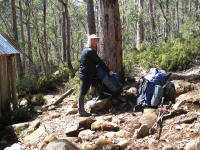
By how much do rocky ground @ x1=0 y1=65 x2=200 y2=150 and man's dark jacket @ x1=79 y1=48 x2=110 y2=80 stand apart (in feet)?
3.41

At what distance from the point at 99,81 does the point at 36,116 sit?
2463 mm

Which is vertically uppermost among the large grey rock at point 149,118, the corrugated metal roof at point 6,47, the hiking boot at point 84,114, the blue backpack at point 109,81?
the corrugated metal roof at point 6,47

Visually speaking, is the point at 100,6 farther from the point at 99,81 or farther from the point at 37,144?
the point at 37,144

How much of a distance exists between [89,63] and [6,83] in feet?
9.82

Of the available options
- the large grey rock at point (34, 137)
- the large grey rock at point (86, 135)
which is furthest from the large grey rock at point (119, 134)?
the large grey rock at point (34, 137)

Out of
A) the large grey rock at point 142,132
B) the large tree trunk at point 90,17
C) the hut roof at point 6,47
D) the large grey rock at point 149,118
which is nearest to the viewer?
the large grey rock at point 142,132

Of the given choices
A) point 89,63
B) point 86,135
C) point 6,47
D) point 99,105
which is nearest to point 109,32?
point 89,63

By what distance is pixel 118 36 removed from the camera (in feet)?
20.9

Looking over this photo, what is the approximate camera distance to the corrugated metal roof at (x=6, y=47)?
635 centimetres

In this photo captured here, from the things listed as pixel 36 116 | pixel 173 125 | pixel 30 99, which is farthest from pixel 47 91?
pixel 173 125

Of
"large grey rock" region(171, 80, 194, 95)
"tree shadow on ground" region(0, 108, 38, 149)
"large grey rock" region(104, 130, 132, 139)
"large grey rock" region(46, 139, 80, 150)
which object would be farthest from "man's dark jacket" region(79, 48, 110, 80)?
"tree shadow on ground" region(0, 108, 38, 149)

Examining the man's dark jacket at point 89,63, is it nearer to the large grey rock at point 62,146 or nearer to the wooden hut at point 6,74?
the large grey rock at point 62,146

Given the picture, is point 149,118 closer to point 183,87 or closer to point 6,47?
point 183,87

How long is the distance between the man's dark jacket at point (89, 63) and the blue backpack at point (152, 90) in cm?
103
